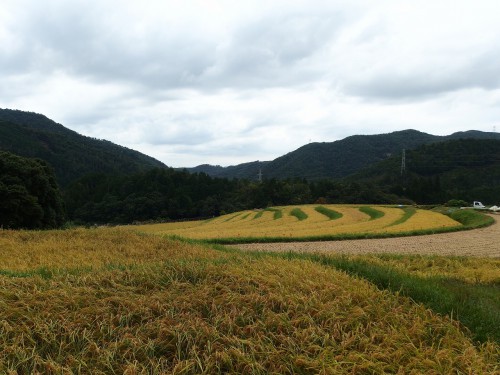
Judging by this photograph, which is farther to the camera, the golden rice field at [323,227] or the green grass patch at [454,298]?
the golden rice field at [323,227]

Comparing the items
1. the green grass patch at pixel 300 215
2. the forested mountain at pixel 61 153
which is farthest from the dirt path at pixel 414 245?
the forested mountain at pixel 61 153

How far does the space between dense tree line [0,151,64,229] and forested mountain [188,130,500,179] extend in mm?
115383

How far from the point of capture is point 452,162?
100188mm

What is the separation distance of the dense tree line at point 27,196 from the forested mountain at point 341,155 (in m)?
115

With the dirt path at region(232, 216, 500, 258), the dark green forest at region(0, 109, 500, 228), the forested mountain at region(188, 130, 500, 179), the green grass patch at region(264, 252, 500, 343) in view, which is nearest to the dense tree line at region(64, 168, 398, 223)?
the dark green forest at region(0, 109, 500, 228)

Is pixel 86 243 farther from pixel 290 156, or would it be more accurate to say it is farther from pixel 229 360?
pixel 290 156

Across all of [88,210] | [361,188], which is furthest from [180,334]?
[88,210]

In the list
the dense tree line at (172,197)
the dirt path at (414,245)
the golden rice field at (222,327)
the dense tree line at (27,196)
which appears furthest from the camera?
the dense tree line at (172,197)

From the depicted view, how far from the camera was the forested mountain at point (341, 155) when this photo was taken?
14939cm

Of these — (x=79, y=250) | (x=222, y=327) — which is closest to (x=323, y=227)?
(x=79, y=250)

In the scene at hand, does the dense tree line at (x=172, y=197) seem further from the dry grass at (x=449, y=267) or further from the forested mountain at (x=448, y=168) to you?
the dry grass at (x=449, y=267)

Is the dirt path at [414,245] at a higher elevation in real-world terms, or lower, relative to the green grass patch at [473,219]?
lower

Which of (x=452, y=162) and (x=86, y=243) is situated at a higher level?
(x=452, y=162)

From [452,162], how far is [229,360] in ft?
364
